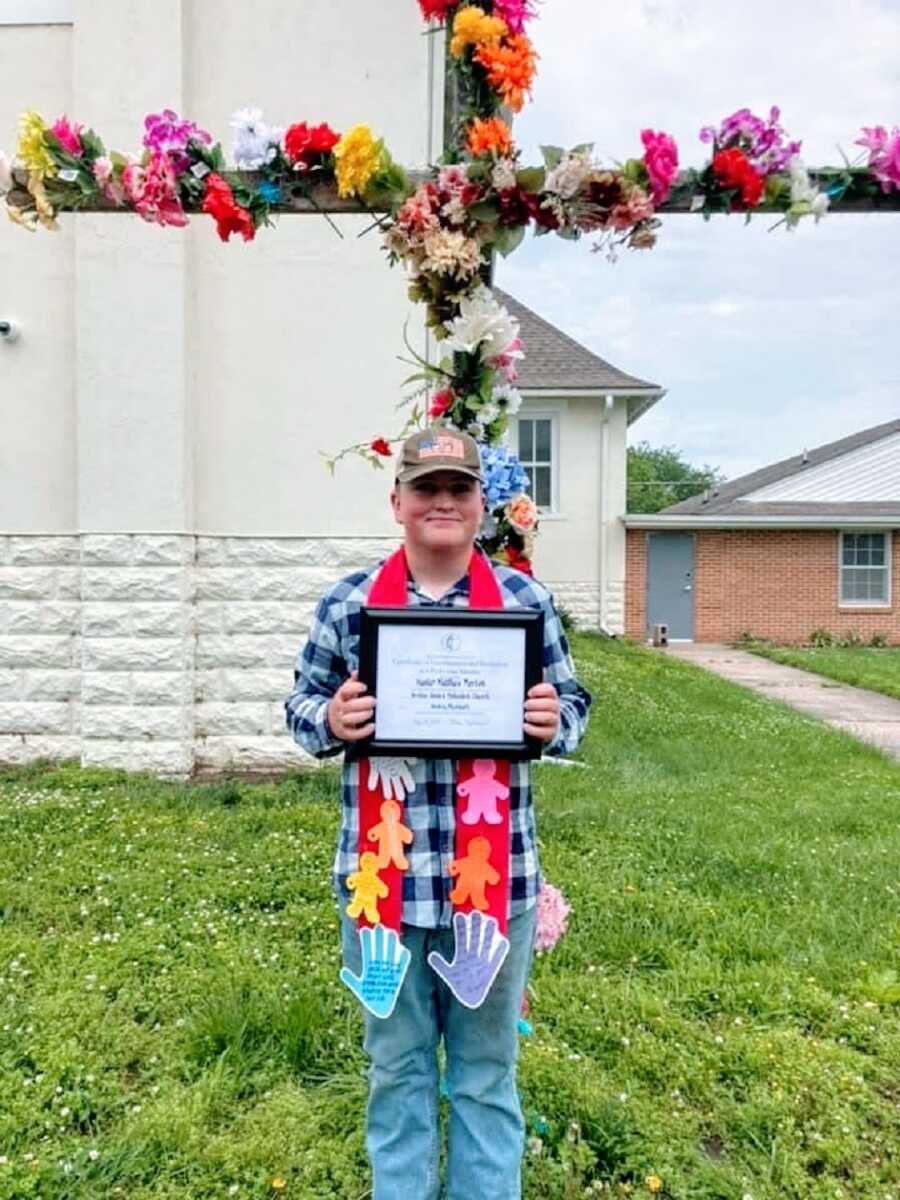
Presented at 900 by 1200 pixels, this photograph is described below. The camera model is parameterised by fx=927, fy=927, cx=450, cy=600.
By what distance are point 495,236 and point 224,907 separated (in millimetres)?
2925

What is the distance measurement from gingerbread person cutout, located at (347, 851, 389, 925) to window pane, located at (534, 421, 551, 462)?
14.3m

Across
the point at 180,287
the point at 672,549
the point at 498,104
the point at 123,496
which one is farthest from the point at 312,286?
the point at 672,549

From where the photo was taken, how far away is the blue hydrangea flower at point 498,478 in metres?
2.39

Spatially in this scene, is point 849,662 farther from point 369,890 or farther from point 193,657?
point 369,890

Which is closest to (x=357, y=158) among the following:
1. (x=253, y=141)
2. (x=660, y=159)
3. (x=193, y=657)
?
(x=253, y=141)

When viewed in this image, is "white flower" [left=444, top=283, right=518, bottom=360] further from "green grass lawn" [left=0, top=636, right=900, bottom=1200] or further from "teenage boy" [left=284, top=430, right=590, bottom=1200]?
"green grass lawn" [left=0, top=636, right=900, bottom=1200]

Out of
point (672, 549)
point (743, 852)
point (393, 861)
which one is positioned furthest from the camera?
point (672, 549)

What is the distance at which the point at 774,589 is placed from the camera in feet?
59.0

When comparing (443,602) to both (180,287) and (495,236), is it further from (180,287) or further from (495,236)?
(180,287)

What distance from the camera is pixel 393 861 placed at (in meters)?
2.00

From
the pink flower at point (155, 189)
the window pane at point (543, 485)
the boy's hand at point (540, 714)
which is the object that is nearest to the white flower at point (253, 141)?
the pink flower at point (155, 189)

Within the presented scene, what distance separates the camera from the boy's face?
6.49 ft

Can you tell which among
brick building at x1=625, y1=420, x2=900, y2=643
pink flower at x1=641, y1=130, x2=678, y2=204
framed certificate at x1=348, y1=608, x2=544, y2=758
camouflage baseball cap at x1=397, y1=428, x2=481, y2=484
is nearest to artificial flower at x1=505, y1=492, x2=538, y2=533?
camouflage baseball cap at x1=397, y1=428, x2=481, y2=484

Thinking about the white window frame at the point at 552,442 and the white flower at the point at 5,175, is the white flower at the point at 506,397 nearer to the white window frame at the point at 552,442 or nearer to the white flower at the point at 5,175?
the white flower at the point at 5,175
